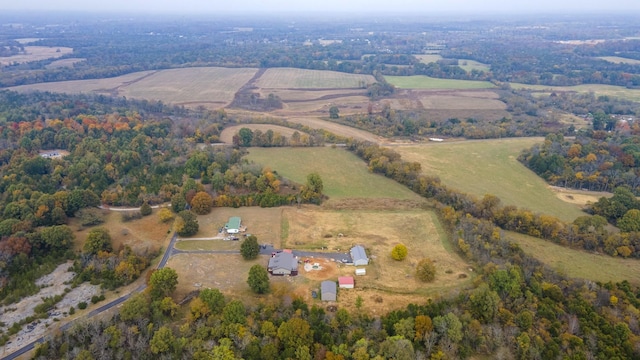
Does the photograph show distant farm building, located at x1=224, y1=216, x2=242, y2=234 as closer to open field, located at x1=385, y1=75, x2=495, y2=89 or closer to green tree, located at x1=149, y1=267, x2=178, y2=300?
green tree, located at x1=149, y1=267, x2=178, y2=300

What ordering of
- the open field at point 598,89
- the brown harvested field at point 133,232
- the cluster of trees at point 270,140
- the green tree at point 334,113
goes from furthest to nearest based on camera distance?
1. the open field at point 598,89
2. the green tree at point 334,113
3. the cluster of trees at point 270,140
4. the brown harvested field at point 133,232

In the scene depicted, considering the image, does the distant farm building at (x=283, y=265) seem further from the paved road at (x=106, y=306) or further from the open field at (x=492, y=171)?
the open field at (x=492, y=171)

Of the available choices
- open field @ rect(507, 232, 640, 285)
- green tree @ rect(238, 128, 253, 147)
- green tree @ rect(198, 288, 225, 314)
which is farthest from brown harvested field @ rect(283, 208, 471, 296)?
green tree @ rect(238, 128, 253, 147)

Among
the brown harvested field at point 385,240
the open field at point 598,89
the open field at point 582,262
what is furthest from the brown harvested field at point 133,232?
the open field at point 598,89

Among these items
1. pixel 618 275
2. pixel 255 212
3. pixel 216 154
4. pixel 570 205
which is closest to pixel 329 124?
pixel 216 154

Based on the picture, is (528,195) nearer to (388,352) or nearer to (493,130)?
(493,130)

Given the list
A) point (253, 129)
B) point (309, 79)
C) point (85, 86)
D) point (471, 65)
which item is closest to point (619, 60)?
point (471, 65)
